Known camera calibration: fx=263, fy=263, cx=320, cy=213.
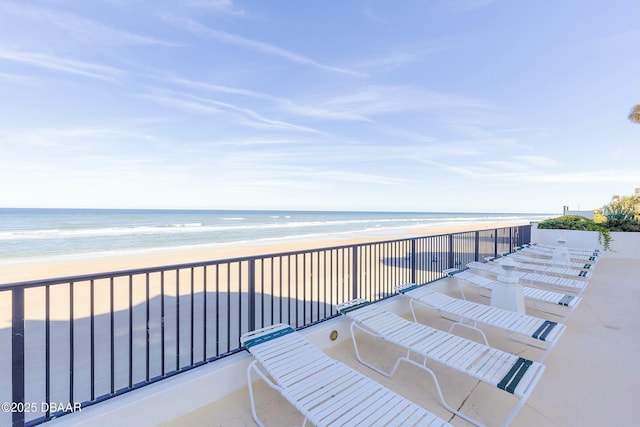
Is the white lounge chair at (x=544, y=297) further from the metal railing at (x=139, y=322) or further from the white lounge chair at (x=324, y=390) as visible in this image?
the white lounge chair at (x=324, y=390)

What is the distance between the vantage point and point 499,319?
9.16 ft

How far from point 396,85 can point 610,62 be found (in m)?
7.19

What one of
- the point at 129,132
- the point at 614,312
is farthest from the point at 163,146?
the point at 614,312

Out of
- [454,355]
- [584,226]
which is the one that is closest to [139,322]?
[454,355]

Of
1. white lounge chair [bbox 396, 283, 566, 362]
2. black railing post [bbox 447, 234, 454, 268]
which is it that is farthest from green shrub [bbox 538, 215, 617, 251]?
white lounge chair [bbox 396, 283, 566, 362]

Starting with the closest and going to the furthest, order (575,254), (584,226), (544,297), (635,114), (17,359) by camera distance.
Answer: (17,359), (544,297), (575,254), (584,226), (635,114)

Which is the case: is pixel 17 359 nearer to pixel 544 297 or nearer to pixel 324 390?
pixel 324 390

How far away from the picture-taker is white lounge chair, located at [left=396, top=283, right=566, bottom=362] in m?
2.42

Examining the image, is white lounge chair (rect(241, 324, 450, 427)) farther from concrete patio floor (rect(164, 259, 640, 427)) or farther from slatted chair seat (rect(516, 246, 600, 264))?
slatted chair seat (rect(516, 246, 600, 264))

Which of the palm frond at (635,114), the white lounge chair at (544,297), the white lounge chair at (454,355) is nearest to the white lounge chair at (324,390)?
the white lounge chair at (454,355)

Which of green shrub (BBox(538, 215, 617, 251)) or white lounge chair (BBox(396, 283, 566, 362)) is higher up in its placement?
green shrub (BBox(538, 215, 617, 251))

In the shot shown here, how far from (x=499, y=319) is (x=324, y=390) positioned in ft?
7.10

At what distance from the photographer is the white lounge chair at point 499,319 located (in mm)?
2418

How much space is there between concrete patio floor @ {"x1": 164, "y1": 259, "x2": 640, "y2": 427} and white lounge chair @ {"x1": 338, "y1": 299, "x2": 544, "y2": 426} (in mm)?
132
